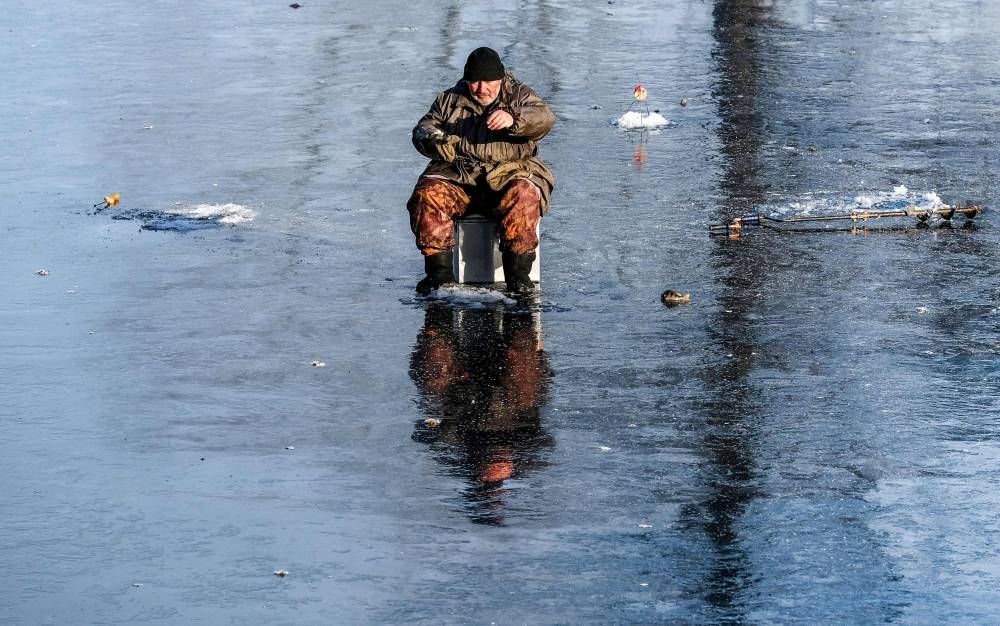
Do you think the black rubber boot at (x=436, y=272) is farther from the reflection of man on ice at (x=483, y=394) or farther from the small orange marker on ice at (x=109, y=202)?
the small orange marker on ice at (x=109, y=202)

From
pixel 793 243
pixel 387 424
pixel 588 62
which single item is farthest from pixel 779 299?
pixel 588 62

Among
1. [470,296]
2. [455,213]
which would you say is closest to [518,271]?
[470,296]

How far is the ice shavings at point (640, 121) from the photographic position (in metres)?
13.5

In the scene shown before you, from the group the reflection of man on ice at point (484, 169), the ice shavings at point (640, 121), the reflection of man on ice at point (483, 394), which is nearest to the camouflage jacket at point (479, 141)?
the reflection of man on ice at point (484, 169)

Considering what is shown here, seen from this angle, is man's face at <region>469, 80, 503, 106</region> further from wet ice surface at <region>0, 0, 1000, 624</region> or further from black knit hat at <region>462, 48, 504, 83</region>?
wet ice surface at <region>0, 0, 1000, 624</region>

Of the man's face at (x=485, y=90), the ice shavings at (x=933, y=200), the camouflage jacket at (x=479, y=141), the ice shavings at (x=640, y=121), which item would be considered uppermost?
the man's face at (x=485, y=90)

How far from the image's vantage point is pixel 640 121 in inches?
535

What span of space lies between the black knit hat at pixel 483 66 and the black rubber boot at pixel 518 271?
3.12ft

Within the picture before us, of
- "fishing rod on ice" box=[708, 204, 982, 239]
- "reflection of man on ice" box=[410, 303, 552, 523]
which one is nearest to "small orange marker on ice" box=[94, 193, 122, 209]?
"reflection of man on ice" box=[410, 303, 552, 523]

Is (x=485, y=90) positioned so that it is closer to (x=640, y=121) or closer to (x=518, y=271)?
(x=518, y=271)

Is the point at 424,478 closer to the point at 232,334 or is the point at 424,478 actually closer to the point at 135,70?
the point at 232,334

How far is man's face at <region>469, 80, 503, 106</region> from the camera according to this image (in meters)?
9.05

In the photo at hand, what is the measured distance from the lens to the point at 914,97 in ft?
48.3

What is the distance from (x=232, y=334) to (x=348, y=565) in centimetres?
290
